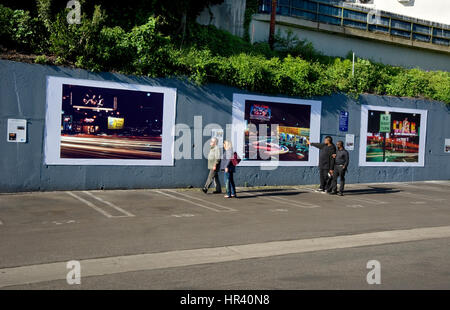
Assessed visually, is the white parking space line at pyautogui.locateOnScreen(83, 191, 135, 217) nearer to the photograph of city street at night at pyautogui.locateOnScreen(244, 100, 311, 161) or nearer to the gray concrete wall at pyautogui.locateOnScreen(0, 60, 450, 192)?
the gray concrete wall at pyautogui.locateOnScreen(0, 60, 450, 192)

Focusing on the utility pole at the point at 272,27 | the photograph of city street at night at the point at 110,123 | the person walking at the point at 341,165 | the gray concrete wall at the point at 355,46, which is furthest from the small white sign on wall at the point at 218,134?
the gray concrete wall at the point at 355,46

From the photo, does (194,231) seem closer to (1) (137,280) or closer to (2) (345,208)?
(1) (137,280)

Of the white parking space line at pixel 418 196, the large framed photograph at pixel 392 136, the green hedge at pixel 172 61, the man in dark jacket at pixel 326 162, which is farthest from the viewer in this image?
the large framed photograph at pixel 392 136

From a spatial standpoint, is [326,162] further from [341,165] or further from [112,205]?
[112,205]

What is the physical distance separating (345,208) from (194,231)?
17.5ft

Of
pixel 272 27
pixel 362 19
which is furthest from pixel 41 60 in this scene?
pixel 362 19

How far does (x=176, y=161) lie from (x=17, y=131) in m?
5.00

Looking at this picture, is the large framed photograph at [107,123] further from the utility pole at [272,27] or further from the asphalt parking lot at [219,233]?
the utility pole at [272,27]

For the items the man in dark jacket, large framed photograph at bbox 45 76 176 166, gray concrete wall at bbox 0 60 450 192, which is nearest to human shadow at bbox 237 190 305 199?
the man in dark jacket

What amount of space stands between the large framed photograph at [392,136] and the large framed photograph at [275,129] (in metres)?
2.47

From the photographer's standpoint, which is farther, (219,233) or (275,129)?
(275,129)

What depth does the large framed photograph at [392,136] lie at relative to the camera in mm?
19844

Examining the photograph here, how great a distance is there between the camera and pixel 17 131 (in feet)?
45.8

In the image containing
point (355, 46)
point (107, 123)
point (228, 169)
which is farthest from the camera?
point (355, 46)
